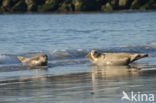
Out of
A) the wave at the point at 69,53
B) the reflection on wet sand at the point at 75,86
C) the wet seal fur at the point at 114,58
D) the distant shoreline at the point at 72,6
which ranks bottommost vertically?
the distant shoreline at the point at 72,6

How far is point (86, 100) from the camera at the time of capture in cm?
912

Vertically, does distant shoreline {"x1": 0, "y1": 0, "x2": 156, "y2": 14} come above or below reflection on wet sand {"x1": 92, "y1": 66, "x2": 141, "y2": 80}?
below

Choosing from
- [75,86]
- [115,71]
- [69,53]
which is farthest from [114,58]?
[75,86]

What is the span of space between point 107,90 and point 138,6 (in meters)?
65.4

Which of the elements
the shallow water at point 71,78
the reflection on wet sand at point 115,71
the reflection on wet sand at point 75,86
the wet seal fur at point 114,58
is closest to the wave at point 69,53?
the shallow water at point 71,78

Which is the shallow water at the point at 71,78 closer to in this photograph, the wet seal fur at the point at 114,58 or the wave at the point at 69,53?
the wave at the point at 69,53

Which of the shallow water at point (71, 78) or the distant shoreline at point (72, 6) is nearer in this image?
Answer: the shallow water at point (71, 78)

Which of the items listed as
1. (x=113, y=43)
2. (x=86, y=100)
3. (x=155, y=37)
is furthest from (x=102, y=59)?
(x=155, y=37)

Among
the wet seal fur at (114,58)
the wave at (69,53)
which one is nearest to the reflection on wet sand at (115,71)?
the wet seal fur at (114,58)

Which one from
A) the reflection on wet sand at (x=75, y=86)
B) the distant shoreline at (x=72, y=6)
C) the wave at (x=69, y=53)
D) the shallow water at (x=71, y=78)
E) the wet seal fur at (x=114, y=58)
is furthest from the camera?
the distant shoreline at (x=72, y=6)

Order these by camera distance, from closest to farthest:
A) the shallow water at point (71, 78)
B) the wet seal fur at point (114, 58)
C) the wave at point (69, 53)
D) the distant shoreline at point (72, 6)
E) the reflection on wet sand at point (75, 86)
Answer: the reflection on wet sand at point (75, 86) < the shallow water at point (71, 78) < the wet seal fur at point (114, 58) < the wave at point (69, 53) < the distant shoreline at point (72, 6)

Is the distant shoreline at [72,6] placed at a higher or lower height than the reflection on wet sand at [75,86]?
lower

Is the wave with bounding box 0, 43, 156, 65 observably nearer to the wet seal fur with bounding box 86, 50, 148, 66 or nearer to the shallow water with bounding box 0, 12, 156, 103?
the shallow water with bounding box 0, 12, 156, 103

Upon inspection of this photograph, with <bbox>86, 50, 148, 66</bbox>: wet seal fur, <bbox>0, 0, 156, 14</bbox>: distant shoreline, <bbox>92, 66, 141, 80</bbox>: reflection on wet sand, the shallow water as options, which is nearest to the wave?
the shallow water
